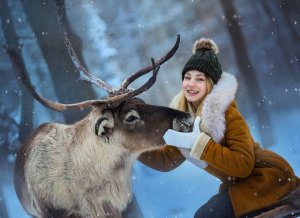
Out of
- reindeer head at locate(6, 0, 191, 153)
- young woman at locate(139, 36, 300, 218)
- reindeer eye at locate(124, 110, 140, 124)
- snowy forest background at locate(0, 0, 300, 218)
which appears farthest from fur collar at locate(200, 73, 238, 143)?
snowy forest background at locate(0, 0, 300, 218)

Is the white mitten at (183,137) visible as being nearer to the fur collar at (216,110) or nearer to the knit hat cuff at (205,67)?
the fur collar at (216,110)

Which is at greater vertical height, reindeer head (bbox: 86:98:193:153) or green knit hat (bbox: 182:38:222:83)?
green knit hat (bbox: 182:38:222:83)

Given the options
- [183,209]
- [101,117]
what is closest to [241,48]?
[183,209]

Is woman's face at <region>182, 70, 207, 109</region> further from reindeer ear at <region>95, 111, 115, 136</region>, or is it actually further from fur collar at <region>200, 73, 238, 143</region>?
reindeer ear at <region>95, 111, 115, 136</region>

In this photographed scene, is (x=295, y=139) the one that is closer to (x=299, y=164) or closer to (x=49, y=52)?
(x=299, y=164)

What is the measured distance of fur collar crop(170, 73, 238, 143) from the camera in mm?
1692

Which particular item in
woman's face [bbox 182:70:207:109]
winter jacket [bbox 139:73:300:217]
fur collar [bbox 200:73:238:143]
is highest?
woman's face [bbox 182:70:207:109]

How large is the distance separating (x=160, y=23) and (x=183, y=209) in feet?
3.45

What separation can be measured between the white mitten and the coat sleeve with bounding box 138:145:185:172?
0.24m

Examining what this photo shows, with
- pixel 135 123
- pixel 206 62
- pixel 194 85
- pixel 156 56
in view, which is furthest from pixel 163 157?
pixel 156 56

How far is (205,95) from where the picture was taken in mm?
1839

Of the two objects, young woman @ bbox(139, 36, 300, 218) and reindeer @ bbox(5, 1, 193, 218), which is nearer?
young woman @ bbox(139, 36, 300, 218)

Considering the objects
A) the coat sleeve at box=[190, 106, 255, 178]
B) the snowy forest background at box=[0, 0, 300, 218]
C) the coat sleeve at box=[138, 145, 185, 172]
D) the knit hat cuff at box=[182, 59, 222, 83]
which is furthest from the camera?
the snowy forest background at box=[0, 0, 300, 218]

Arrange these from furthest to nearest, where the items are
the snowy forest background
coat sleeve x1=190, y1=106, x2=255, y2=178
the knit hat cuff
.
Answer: the snowy forest background, the knit hat cuff, coat sleeve x1=190, y1=106, x2=255, y2=178
